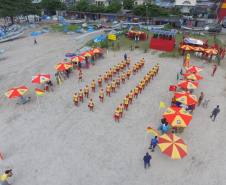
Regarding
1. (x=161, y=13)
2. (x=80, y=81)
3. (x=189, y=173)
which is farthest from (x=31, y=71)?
(x=161, y=13)

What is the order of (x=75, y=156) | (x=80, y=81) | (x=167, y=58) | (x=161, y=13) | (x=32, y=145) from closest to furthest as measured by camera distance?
(x=75, y=156)
(x=32, y=145)
(x=80, y=81)
(x=167, y=58)
(x=161, y=13)

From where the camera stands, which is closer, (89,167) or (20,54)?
(89,167)

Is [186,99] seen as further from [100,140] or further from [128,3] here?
[128,3]

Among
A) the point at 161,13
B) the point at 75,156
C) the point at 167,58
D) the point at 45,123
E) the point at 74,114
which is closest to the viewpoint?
the point at 75,156

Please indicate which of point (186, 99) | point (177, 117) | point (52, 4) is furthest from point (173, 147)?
point (52, 4)

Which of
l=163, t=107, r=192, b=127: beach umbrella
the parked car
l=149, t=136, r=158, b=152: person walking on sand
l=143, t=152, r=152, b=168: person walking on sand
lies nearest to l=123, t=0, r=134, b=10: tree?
the parked car

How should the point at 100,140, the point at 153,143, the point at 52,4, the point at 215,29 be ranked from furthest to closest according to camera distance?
the point at 52,4 → the point at 215,29 → the point at 100,140 → the point at 153,143

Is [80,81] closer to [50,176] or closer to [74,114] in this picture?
[74,114]
